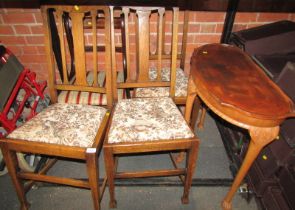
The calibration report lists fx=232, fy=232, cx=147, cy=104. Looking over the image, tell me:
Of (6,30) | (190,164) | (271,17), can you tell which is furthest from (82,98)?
(271,17)

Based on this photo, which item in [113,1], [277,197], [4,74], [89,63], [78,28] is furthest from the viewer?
[89,63]

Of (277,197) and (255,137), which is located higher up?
(255,137)

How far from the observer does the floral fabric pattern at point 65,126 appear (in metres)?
1.28

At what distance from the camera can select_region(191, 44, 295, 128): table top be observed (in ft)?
3.42

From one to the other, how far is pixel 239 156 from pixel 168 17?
1268mm

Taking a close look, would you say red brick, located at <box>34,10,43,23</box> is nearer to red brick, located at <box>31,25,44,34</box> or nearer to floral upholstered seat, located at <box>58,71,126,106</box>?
red brick, located at <box>31,25,44,34</box>

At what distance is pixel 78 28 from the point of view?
1.49 m

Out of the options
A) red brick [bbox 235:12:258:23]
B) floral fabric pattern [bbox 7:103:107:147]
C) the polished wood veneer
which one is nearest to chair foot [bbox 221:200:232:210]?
the polished wood veneer

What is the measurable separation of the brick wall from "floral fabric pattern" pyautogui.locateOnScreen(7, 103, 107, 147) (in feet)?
2.85

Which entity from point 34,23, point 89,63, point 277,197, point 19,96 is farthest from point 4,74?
point 277,197

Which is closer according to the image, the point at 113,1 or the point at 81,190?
the point at 81,190

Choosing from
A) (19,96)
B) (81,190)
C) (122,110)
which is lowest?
(81,190)

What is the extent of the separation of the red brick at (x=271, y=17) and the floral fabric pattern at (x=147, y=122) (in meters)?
1.22

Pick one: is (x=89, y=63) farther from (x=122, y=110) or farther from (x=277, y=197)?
(x=277, y=197)
